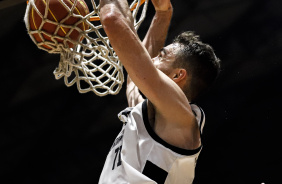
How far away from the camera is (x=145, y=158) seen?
171cm

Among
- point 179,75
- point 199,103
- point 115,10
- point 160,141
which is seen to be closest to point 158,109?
point 160,141

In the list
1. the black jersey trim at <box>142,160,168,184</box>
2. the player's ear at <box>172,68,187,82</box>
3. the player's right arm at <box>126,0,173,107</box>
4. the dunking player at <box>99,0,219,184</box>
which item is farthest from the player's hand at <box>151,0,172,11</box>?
the black jersey trim at <box>142,160,168,184</box>

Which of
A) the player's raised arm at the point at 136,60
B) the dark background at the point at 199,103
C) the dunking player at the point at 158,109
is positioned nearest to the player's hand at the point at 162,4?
the dunking player at the point at 158,109

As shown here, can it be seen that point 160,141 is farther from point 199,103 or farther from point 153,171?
point 199,103

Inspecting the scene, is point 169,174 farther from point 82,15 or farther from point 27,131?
point 27,131

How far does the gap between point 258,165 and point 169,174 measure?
128 centimetres

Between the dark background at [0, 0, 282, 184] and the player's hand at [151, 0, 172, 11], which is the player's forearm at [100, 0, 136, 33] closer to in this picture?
the player's hand at [151, 0, 172, 11]

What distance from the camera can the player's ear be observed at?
183 cm

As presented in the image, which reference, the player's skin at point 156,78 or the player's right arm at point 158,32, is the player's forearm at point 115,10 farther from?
the player's right arm at point 158,32

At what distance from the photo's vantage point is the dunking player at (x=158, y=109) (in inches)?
59.9

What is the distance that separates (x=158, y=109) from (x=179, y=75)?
0.86 ft

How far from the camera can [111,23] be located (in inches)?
59.2

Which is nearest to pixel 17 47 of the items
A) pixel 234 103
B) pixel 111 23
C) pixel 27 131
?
pixel 27 131

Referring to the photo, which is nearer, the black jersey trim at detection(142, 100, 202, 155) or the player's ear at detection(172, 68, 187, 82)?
the black jersey trim at detection(142, 100, 202, 155)
